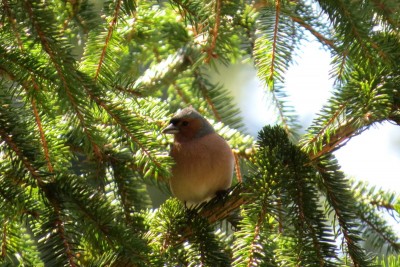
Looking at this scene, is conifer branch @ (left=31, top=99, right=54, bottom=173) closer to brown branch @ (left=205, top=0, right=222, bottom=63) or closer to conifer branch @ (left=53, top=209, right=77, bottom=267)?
conifer branch @ (left=53, top=209, right=77, bottom=267)

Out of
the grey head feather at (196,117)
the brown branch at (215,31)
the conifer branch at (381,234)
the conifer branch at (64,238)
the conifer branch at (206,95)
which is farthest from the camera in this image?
the conifer branch at (206,95)

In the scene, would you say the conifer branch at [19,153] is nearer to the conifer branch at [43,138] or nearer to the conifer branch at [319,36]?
the conifer branch at [43,138]

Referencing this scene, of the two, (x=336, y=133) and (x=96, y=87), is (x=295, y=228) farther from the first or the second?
(x=96, y=87)

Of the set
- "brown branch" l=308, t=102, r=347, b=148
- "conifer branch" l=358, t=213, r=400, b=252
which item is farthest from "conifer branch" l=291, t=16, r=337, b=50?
"conifer branch" l=358, t=213, r=400, b=252

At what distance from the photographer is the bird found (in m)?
3.24

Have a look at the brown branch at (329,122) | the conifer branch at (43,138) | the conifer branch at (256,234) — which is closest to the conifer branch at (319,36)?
the brown branch at (329,122)

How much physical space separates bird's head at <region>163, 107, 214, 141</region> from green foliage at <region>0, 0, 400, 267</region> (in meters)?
0.39

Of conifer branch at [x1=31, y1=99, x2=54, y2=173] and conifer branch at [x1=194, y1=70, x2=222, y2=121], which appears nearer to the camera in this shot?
conifer branch at [x1=31, y1=99, x2=54, y2=173]

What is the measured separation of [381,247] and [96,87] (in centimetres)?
159

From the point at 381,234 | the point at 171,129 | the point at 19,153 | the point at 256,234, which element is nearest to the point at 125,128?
the point at 19,153

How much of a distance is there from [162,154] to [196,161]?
127 cm

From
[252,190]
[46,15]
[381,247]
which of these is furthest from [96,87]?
[381,247]

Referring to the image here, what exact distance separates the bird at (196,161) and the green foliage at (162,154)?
43 cm

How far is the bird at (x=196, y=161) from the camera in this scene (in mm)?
→ 3236
